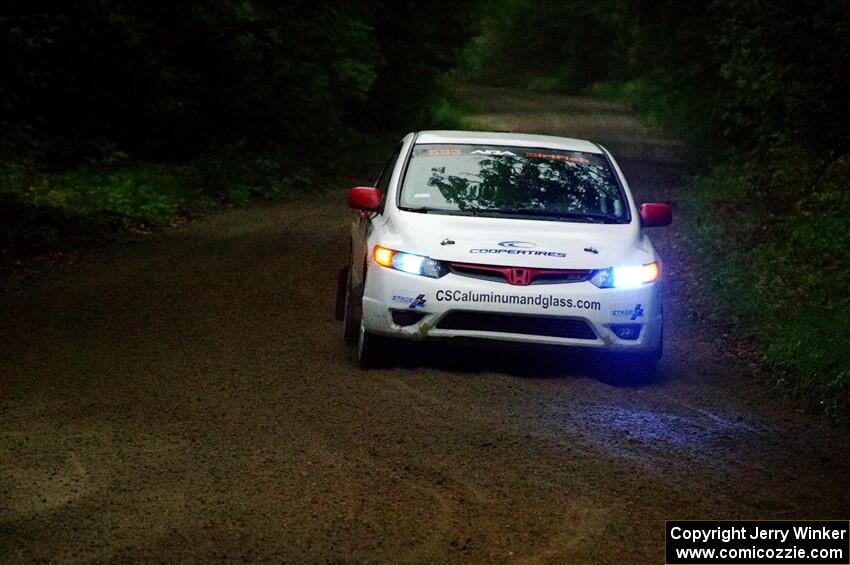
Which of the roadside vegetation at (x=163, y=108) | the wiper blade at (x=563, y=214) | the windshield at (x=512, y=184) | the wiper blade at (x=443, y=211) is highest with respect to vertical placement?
the windshield at (x=512, y=184)

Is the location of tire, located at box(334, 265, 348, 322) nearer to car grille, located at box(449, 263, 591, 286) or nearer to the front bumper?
the front bumper

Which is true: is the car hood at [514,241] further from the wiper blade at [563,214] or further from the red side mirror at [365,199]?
the red side mirror at [365,199]

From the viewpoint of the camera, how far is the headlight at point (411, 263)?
8.95 meters

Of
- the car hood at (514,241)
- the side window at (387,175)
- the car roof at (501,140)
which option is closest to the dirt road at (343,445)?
the car hood at (514,241)

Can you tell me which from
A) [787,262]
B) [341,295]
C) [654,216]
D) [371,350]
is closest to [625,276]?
[654,216]

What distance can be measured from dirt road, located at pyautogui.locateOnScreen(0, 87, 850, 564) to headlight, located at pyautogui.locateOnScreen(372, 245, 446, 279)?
2.40 ft

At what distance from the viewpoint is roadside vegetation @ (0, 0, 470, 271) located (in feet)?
57.0

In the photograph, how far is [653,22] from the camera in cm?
3125

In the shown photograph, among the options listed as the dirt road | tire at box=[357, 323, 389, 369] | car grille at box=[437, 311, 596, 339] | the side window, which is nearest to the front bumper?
car grille at box=[437, 311, 596, 339]

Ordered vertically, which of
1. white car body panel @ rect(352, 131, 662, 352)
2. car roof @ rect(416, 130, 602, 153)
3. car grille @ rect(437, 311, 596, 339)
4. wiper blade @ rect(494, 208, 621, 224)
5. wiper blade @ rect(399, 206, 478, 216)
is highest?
car roof @ rect(416, 130, 602, 153)

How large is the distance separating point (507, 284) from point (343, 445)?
215cm

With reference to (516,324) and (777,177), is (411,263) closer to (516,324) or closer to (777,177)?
(516,324)

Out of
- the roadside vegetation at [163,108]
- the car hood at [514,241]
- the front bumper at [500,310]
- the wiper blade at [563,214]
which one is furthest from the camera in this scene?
the roadside vegetation at [163,108]

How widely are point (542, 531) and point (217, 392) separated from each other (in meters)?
3.26
